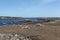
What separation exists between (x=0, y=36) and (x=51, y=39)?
24.4ft

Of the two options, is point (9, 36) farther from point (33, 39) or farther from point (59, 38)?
point (59, 38)

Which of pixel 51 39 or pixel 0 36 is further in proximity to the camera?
pixel 51 39

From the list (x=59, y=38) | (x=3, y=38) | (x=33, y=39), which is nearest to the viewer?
(x=3, y=38)

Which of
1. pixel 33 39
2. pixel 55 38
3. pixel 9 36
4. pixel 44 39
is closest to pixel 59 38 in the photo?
pixel 55 38

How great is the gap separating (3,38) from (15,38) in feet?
4.91

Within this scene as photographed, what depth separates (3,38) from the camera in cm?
1997

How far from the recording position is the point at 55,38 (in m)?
24.1

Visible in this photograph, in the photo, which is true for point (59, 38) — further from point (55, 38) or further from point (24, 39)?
point (24, 39)

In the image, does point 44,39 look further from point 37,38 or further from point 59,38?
point 59,38

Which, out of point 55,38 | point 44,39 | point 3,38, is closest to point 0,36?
point 3,38

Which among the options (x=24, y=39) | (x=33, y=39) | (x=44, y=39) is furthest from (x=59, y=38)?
(x=24, y=39)

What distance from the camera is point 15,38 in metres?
20.3

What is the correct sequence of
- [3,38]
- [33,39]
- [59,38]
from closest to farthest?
[3,38] → [33,39] → [59,38]

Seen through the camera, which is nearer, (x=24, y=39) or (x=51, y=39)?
(x=24, y=39)
